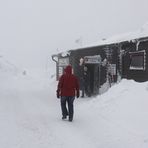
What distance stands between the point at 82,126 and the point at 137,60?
666 centimetres

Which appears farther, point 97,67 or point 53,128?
point 97,67

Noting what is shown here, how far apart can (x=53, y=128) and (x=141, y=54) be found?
23.8ft

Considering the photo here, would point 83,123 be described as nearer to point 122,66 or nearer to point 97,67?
point 122,66

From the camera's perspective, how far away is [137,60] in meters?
17.0

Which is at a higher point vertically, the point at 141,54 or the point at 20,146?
the point at 141,54

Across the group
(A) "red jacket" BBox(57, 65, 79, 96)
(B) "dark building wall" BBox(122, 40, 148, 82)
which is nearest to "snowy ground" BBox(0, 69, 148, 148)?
(B) "dark building wall" BBox(122, 40, 148, 82)

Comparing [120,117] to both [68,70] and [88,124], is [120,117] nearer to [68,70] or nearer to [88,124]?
[88,124]

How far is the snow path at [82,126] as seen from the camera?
891 centimetres

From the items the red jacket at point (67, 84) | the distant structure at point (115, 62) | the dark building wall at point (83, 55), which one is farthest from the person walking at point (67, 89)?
the dark building wall at point (83, 55)

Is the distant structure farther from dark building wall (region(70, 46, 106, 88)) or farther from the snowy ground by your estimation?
the snowy ground

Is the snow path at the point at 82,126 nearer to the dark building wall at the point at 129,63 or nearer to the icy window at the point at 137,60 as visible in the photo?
the dark building wall at the point at 129,63

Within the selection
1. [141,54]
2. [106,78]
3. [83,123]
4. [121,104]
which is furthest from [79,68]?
[83,123]

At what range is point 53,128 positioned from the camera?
10789mm

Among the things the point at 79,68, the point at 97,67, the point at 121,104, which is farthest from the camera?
the point at 79,68
